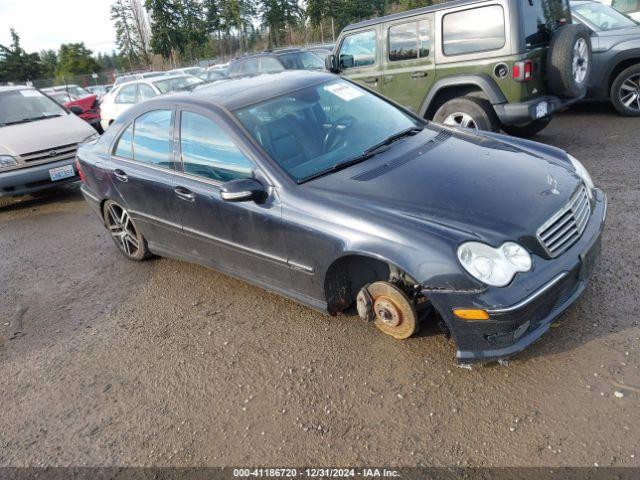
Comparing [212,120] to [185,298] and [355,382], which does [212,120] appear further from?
[355,382]

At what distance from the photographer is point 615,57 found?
275 inches

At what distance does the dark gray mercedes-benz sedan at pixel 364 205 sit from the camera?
2506 mm

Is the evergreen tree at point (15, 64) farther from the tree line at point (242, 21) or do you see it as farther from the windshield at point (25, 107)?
the windshield at point (25, 107)

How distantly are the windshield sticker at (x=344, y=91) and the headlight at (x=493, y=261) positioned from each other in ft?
6.14

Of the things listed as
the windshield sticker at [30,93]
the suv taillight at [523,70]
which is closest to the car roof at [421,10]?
the suv taillight at [523,70]

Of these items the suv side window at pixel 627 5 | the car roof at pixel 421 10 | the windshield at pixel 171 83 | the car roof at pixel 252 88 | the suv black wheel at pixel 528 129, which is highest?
the car roof at pixel 421 10

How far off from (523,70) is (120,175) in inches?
178

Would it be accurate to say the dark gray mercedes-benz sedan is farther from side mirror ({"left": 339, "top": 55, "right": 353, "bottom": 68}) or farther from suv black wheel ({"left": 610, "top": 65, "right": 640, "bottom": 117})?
suv black wheel ({"left": 610, "top": 65, "right": 640, "bottom": 117})

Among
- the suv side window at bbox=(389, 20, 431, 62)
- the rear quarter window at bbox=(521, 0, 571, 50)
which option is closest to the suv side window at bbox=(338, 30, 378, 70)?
the suv side window at bbox=(389, 20, 431, 62)

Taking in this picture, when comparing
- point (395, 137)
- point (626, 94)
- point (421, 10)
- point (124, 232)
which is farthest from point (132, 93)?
point (626, 94)

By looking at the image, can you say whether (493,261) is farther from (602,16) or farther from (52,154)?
(602,16)

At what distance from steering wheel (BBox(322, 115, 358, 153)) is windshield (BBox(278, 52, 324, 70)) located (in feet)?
25.9

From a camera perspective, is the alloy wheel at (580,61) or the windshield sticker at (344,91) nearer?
the windshield sticker at (344,91)

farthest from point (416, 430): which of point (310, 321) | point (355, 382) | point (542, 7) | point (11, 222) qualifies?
point (11, 222)
